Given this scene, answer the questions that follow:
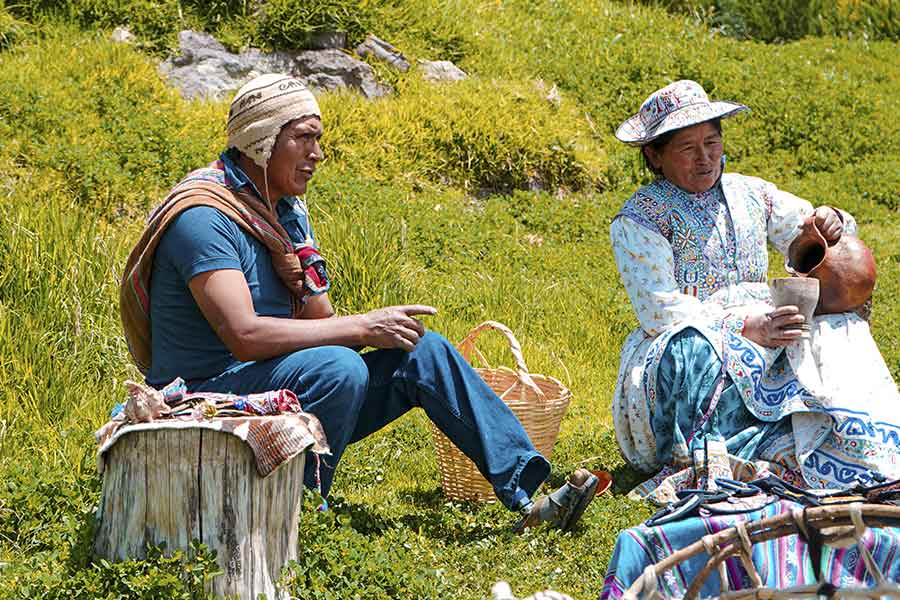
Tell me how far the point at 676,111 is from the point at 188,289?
2.34m

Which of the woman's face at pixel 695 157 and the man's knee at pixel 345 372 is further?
the woman's face at pixel 695 157

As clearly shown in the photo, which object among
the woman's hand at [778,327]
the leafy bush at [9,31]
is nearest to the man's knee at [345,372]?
the woman's hand at [778,327]

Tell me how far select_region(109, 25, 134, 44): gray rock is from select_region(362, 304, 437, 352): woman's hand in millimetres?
6095

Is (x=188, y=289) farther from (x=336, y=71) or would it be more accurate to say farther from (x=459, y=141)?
(x=336, y=71)

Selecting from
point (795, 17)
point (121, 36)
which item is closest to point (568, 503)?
point (121, 36)

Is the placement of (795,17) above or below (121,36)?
above

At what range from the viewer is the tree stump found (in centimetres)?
360

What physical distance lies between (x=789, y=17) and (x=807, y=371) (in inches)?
469

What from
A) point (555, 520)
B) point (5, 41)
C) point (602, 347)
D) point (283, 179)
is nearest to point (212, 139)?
point (5, 41)

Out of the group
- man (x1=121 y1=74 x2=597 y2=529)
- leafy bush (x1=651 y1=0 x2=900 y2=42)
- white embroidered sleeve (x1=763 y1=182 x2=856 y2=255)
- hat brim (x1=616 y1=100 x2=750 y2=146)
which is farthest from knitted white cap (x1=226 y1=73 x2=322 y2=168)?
leafy bush (x1=651 y1=0 x2=900 y2=42)

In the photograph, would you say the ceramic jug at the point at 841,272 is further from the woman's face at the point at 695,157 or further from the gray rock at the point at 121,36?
the gray rock at the point at 121,36

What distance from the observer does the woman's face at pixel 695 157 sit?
526 centimetres

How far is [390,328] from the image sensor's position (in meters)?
4.27

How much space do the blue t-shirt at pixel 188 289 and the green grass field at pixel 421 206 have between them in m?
0.64
